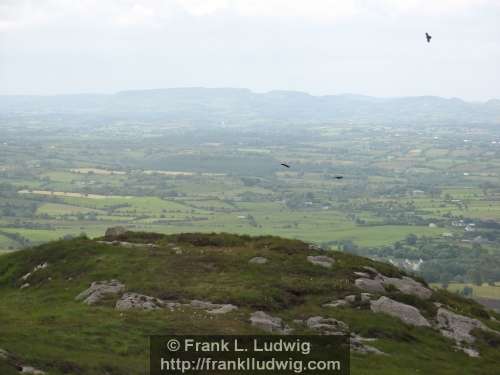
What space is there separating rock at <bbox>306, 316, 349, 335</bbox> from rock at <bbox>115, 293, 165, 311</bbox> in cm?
833

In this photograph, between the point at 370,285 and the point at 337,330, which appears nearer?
the point at 337,330

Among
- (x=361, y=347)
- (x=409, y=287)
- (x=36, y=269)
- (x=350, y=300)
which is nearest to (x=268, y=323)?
(x=361, y=347)

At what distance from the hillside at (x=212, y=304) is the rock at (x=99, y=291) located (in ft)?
0.24

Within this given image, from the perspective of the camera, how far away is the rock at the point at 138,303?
38.8 meters

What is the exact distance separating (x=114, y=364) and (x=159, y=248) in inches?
913

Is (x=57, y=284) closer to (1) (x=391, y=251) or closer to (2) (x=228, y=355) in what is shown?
(2) (x=228, y=355)

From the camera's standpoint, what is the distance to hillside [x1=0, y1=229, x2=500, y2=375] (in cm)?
3192

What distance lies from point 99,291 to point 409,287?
67.3ft

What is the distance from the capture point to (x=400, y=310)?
4100cm

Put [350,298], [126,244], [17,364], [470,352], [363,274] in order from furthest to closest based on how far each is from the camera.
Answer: [126,244] < [363,274] < [350,298] < [470,352] < [17,364]

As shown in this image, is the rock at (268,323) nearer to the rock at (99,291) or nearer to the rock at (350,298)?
the rock at (350,298)

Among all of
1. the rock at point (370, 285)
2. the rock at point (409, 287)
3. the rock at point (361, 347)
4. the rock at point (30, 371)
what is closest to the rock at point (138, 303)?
the rock at point (361, 347)

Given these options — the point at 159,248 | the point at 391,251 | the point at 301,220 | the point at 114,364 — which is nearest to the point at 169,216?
the point at 301,220

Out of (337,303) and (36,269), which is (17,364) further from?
(36,269)
